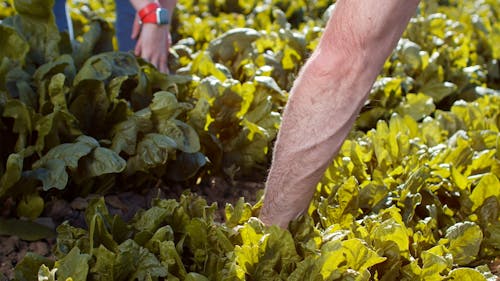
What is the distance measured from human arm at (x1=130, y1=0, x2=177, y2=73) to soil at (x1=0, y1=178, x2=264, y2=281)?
73cm

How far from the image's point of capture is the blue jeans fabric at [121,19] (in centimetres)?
495

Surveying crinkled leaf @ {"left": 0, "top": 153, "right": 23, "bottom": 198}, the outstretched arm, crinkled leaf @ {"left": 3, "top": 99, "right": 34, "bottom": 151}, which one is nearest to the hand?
crinkled leaf @ {"left": 3, "top": 99, "right": 34, "bottom": 151}

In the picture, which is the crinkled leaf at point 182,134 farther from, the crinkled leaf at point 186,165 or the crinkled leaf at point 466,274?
the crinkled leaf at point 466,274

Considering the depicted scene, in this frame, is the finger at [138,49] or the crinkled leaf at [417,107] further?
the crinkled leaf at [417,107]

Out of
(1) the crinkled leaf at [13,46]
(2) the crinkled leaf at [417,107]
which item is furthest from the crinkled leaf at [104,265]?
(2) the crinkled leaf at [417,107]

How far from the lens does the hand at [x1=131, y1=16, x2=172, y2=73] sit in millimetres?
4189

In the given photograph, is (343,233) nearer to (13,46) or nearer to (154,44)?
(154,44)

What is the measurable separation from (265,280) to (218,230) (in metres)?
0.25

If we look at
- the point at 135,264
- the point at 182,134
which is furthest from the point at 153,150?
the point at 135,264

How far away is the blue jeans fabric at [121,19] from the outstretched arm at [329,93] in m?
2.44

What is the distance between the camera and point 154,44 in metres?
4.25

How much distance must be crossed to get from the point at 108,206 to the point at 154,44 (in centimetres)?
101

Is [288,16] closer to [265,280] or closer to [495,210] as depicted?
[495,210]

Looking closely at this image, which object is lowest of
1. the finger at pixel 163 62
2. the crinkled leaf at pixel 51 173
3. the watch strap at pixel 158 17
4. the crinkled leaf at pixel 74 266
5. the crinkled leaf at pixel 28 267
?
the crinkled leaf at pixel 28 267
